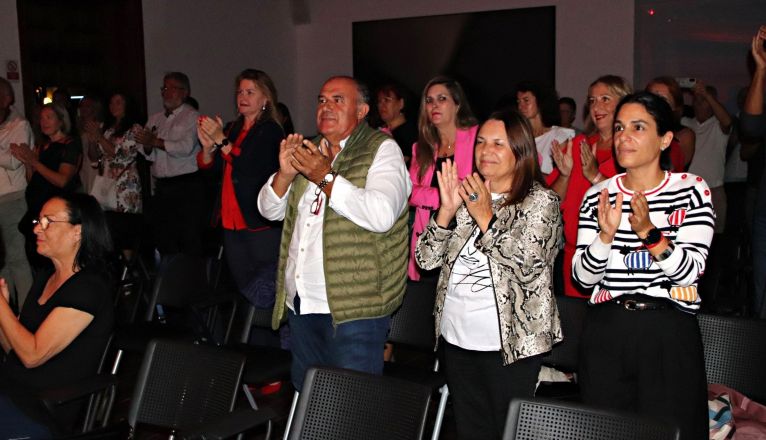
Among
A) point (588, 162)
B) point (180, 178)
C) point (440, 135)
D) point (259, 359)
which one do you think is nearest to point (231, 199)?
point (259, 359)

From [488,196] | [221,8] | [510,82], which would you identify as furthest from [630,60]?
[488,196]

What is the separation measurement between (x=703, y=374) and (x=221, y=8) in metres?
8.47

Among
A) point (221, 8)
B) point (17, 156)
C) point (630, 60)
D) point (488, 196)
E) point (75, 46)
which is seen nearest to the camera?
point (488, 196)

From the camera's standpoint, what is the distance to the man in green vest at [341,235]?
2629 mm

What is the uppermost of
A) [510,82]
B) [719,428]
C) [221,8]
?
[221,8]

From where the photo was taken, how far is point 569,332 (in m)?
3.05

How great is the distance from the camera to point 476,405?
103 inches

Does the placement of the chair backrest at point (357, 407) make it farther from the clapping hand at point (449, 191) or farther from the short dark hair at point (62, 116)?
the short dark hair at point (62, 116)

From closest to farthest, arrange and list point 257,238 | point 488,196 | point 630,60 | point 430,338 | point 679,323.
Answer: point 679,323 → point 488,196 → point 430,338 → point 257,238 → point 630,60

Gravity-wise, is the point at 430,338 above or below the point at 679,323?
below

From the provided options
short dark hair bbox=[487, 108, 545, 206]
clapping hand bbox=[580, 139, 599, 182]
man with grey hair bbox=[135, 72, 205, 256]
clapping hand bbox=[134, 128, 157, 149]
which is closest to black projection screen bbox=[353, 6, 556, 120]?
man with grey hair bbox=[135, 72, 205, 256]

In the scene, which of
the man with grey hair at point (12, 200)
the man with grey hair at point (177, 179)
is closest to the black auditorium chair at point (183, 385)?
the man with grey hair at point (12, 200)

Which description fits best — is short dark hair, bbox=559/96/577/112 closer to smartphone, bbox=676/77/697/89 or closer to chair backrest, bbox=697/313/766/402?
smartphone, bbox=676/77/697/89

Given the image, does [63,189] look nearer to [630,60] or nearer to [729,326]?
[729,326]
